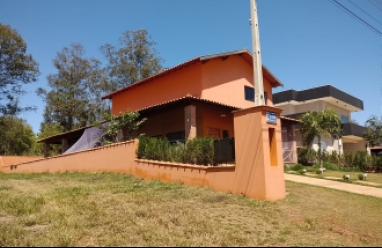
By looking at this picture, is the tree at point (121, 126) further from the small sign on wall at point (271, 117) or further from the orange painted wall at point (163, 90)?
the small sign on wall at point (271, 117)

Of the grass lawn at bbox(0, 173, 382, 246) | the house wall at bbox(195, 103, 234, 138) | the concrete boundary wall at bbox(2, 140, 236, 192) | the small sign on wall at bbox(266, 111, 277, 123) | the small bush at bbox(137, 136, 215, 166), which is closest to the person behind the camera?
the grass lawn at bbox(0, 173, 382, 246)

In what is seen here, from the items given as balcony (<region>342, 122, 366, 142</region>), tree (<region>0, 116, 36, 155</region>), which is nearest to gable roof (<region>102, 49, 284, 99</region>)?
balcony (<region>342, 122, 366, 142</region>)

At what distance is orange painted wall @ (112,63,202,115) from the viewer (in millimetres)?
15483

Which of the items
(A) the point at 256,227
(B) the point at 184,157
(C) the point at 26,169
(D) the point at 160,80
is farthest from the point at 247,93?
(C) the point at 26,169

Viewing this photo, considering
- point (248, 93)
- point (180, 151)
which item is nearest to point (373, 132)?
point (248, 93)

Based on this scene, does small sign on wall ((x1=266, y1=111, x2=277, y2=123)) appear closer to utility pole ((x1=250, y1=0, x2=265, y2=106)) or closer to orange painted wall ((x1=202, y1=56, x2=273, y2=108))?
utility pole ((x1=250, y1=0, x2=265, y2=106))

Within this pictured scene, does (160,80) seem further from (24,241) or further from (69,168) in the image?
(24,241)

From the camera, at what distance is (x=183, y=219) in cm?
528

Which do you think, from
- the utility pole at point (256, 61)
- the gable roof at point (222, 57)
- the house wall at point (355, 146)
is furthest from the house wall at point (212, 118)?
the house wall at point (355, 146)

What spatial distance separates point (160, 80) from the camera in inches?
695

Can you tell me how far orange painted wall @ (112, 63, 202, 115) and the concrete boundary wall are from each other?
4995mm

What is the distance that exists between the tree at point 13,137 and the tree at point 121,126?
20.6m

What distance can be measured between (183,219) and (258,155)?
2.91 m

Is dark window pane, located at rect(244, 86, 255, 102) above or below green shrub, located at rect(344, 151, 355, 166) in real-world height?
above
